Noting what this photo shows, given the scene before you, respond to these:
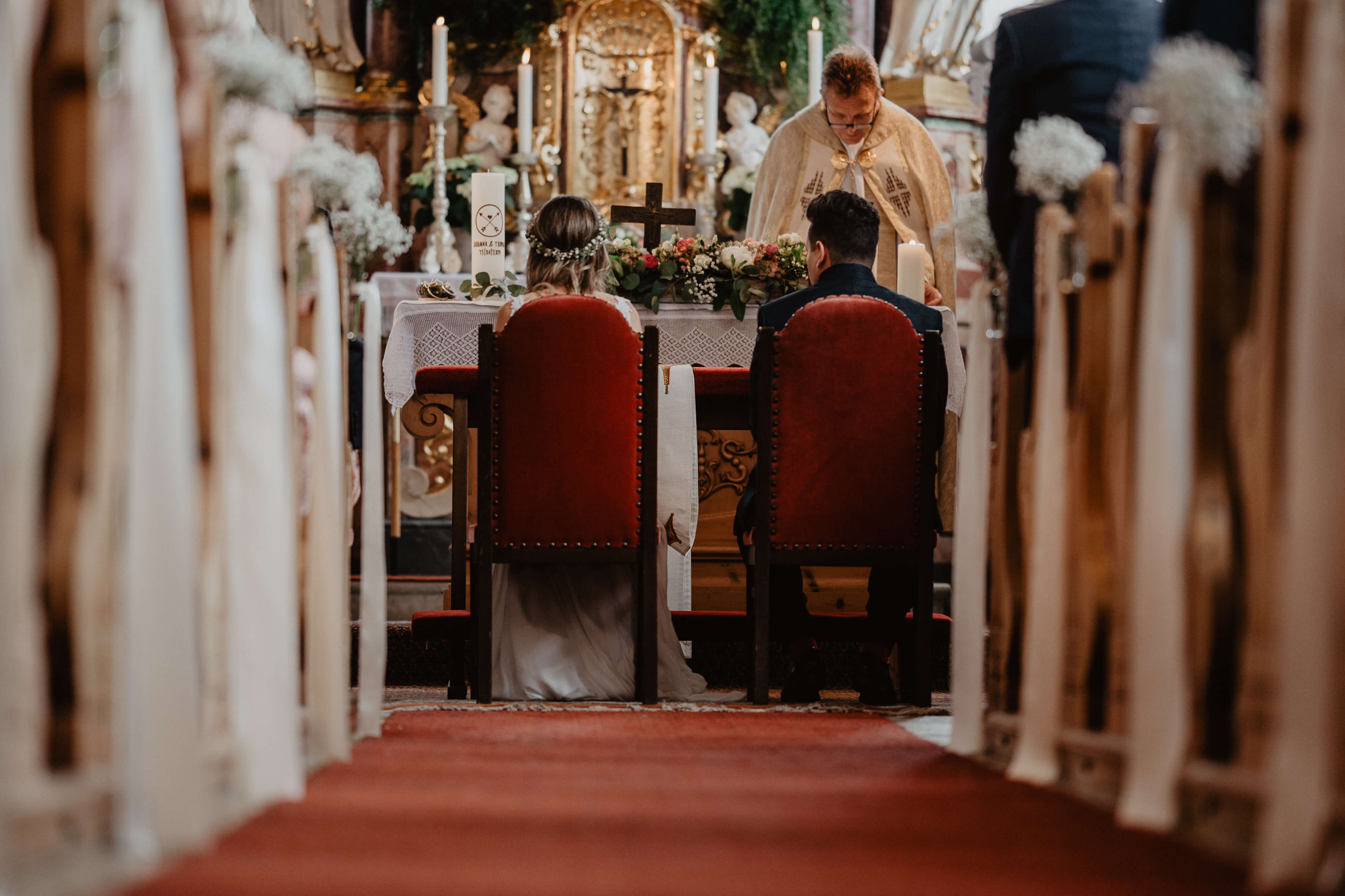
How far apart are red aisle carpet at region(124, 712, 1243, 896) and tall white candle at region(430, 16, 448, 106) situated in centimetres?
398

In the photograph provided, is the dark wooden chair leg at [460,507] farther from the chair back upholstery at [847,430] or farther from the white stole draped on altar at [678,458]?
the chair back upholstery at [847,430]

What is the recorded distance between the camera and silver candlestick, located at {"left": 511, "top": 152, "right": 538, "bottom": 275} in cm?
734

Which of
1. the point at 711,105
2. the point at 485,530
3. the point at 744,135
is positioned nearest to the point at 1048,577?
the point at 485,530

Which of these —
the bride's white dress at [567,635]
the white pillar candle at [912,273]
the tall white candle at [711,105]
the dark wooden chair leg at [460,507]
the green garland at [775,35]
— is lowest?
the bride's white dress at [567,635]

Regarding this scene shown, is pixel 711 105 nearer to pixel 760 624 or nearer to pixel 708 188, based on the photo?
pixel 708 188

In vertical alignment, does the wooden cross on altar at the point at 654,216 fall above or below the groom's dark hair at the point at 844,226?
above

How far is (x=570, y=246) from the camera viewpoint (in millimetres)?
4398

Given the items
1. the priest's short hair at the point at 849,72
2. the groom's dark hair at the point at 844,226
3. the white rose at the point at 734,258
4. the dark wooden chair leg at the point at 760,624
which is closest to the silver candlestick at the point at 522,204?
the priest's short hair at the point at 849,72

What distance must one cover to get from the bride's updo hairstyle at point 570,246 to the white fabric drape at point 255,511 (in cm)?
197

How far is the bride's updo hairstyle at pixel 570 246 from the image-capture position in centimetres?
438

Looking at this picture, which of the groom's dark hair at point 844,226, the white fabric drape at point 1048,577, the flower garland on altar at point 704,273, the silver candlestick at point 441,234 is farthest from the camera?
the silver candlestick at point 441,234

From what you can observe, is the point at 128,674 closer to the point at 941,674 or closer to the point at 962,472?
the point at 962,472

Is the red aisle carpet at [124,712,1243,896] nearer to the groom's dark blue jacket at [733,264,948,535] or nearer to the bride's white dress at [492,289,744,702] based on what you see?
the bride's white dress at [492,289,744,702]

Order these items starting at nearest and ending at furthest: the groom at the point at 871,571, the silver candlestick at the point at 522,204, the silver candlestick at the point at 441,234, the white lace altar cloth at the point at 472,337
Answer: the groom at the point at 871,571 < the white lace altar cloth at the point at 472,337 < the silver candlestick at the point at 441,234 < the silver candlestick at the point at 522,204
